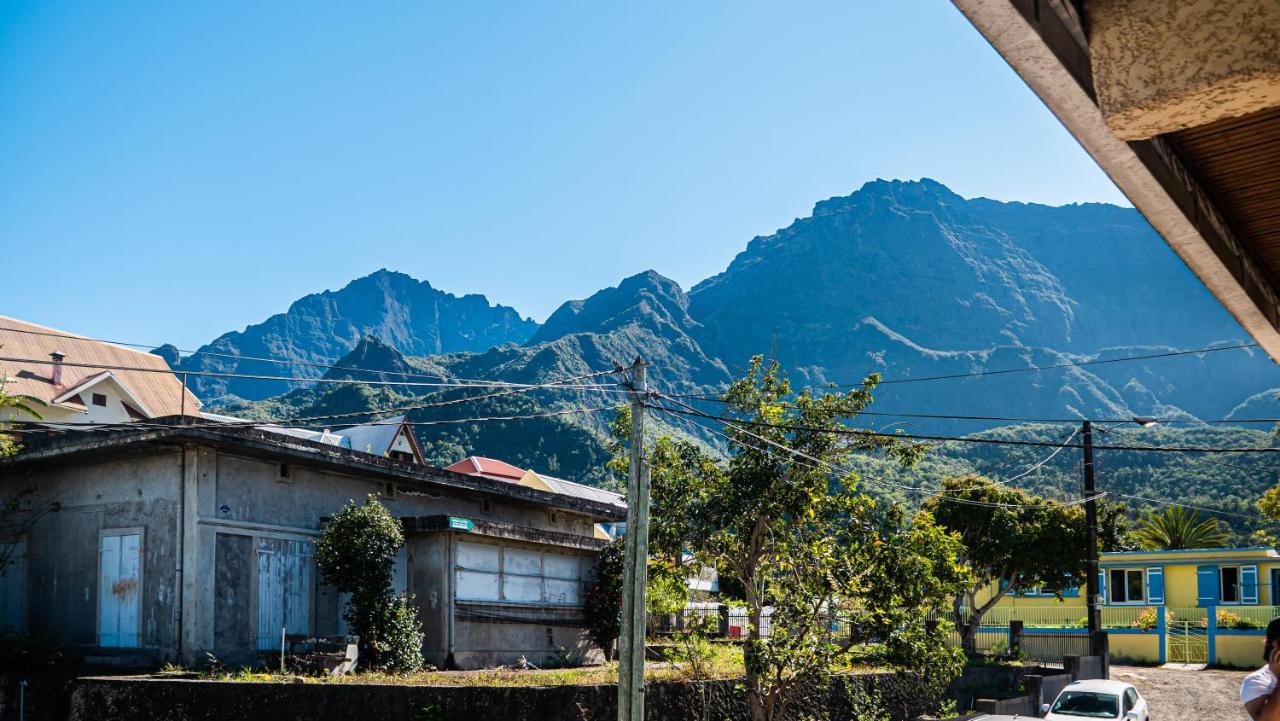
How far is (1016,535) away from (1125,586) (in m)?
11.1

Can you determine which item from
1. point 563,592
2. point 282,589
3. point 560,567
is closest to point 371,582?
point 282,589

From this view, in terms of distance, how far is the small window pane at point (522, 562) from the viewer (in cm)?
2333

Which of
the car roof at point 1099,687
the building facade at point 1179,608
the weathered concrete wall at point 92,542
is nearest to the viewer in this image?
the weathered concrete wall at point 92,542

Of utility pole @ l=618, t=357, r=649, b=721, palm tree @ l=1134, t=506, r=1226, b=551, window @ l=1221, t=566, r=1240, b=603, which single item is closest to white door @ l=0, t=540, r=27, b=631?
utility pole @ l=618, t=357, r=649, b=721

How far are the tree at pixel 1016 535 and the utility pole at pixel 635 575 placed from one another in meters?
23.6

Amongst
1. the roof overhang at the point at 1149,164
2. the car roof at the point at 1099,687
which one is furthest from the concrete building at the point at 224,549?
the roof overhang at the point at 1149,164

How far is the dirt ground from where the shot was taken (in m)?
25.7

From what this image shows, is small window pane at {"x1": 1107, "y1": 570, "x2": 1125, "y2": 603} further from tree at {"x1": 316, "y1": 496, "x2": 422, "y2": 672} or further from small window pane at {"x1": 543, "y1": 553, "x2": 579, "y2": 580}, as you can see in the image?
tree at {"x1": 316, "y1": 496, "x2": 422, "y2": 672}

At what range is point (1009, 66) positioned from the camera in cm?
410

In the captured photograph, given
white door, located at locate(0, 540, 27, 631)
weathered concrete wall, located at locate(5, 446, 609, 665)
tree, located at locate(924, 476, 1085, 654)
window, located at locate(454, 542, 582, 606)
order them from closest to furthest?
weathered concrete wall, located at locate(5, 446, 609, 665) < white door, located at locate(0, 540, 27, 631) < window, located at locate(454, 542, 582, 606) < tree, located at locate(924, 476, 1085, 654)

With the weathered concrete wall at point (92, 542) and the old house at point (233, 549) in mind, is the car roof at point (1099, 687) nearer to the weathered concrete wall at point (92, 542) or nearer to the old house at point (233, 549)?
the old house at point (233, 549)

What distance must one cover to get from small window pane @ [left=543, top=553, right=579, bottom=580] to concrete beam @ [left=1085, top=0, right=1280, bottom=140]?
21.7 metres

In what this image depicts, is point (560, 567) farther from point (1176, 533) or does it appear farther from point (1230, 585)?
point (1176, 533)

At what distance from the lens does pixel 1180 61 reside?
383 centimetres
